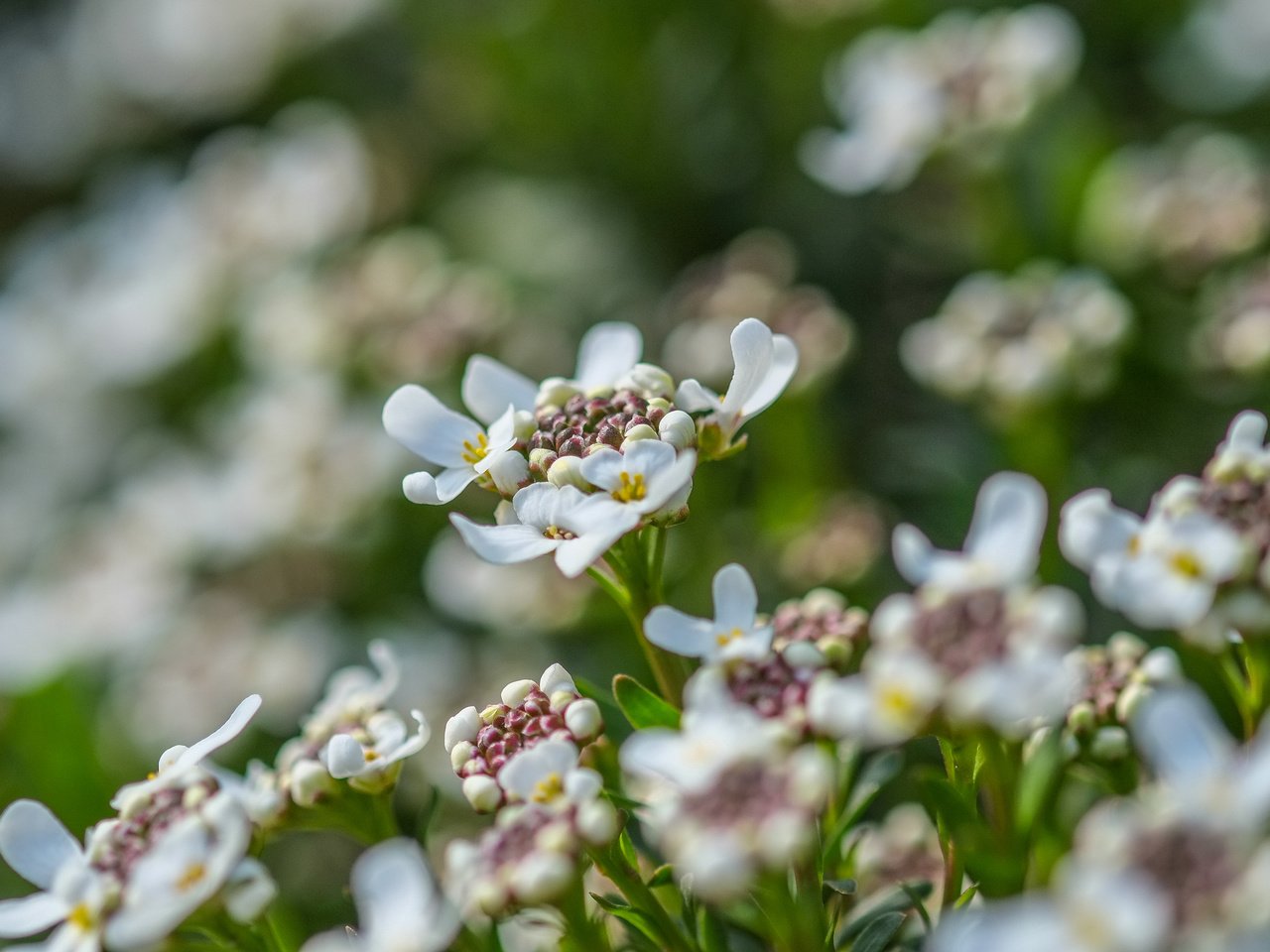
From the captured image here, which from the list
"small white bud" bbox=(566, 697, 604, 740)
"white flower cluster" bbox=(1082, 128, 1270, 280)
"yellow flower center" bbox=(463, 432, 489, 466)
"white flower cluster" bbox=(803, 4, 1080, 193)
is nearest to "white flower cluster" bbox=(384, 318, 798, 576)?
"yellow flower center" bbox=(463, 432, 489, 466)

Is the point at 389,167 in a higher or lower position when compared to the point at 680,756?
lower

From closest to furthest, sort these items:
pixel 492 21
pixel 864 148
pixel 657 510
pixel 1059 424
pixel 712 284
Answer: pixel 657 510 < pixel 1059 424 < pixel 864 148 < pixel 712 284 < pixel 492 21

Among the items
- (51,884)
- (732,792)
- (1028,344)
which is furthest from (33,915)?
(1028,344)

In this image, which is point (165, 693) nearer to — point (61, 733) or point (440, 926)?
point (61, 733)

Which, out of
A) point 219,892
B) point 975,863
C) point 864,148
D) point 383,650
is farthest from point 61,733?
point 975,863

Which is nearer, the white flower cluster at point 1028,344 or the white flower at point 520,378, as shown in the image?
the white flower at point 520,378

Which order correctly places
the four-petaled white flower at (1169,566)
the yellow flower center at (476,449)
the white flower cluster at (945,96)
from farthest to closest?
1. the white flower cluster at (945,96)
2. the yellow flower center at (476,449)
3. the four-petaled white flower at (1169,566)

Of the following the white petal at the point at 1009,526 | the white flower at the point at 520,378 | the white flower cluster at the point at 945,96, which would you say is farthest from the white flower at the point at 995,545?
the white flower cluster at the point at 945,96

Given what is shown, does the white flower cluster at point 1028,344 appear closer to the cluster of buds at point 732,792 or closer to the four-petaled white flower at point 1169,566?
the four-petaled white flower at point 1169,566
